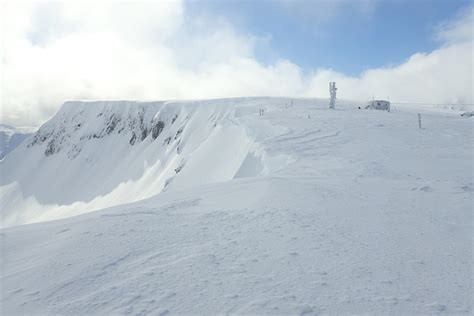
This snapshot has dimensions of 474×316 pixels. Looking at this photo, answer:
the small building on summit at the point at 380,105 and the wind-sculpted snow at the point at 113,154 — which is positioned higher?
the small building on summit at the point at 380,105

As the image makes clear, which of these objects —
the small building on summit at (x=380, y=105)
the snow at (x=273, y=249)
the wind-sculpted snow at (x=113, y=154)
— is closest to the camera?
the snow at (x=273, y=249)

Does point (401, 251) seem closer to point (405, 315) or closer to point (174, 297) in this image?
point (405, 315)

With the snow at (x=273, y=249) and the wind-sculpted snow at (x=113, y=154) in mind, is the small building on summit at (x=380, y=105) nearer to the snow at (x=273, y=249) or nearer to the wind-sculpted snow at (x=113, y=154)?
the wind-sculpted snow at (x=113, y=154)

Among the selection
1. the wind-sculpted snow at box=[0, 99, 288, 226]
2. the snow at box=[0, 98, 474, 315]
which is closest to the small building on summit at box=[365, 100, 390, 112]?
the wind-sculpted snow at box=[0, 99, 288, 226]

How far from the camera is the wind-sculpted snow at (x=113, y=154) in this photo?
899 inches

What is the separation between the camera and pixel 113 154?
7669cm

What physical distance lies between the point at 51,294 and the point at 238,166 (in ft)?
39.9

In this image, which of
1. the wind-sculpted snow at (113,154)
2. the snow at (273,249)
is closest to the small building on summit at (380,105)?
the wind-sculpted snow at (113,154)

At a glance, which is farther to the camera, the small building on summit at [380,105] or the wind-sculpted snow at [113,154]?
the small building on summit at [380,105]

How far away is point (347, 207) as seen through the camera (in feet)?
22.6

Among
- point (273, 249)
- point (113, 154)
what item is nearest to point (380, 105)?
point (273, 249)

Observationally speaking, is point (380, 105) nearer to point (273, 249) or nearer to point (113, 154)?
point (273, 249)

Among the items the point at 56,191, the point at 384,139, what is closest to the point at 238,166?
the point at 384,139

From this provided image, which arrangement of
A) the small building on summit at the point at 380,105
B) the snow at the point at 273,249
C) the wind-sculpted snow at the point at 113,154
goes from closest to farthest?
the snow at the point at 273,249 → the wind-sculpted snow at the point at 113,154 → the small building on summit at the point at 380,105
